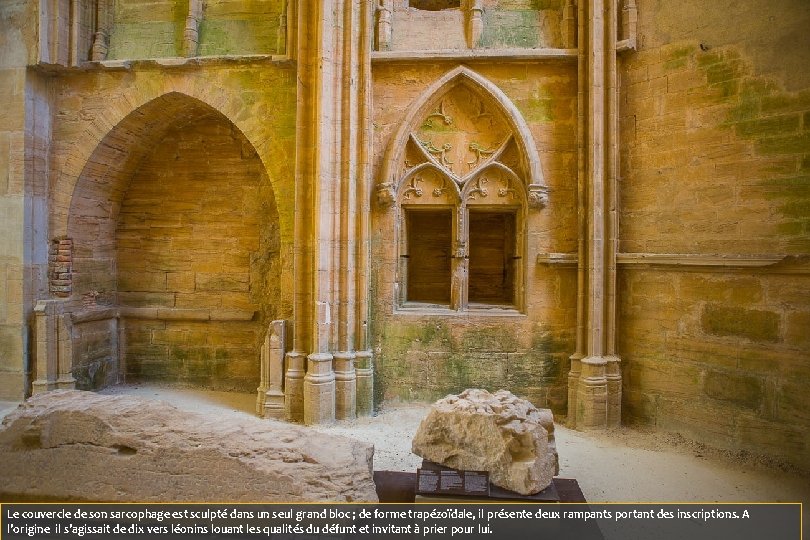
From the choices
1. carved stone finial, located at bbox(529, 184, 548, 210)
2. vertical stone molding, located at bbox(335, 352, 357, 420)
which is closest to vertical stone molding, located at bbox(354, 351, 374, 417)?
vertical stone molding, located at bbox(335, 352, 357, 420)

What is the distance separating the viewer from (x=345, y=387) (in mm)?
5211

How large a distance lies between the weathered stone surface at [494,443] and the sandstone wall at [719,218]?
247 cm

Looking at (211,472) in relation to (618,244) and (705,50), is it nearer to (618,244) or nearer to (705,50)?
(618,244)

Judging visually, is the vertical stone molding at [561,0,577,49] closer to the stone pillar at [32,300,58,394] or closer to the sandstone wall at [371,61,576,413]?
the sandstone wall at [371,61,576,413]

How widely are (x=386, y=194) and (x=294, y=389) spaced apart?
232cm

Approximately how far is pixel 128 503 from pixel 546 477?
246 cm

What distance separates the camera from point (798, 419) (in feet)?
13.6

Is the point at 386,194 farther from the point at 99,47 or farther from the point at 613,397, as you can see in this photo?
the point at 99,47

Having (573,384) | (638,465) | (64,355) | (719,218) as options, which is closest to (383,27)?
(719,218)

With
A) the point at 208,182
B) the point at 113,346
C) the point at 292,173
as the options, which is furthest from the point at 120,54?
the point at 113,346

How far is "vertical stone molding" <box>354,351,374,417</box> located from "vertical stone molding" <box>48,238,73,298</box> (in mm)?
3705

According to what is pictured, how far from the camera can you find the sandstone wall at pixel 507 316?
17.6ft

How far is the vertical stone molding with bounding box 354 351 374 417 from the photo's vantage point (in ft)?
17.5
